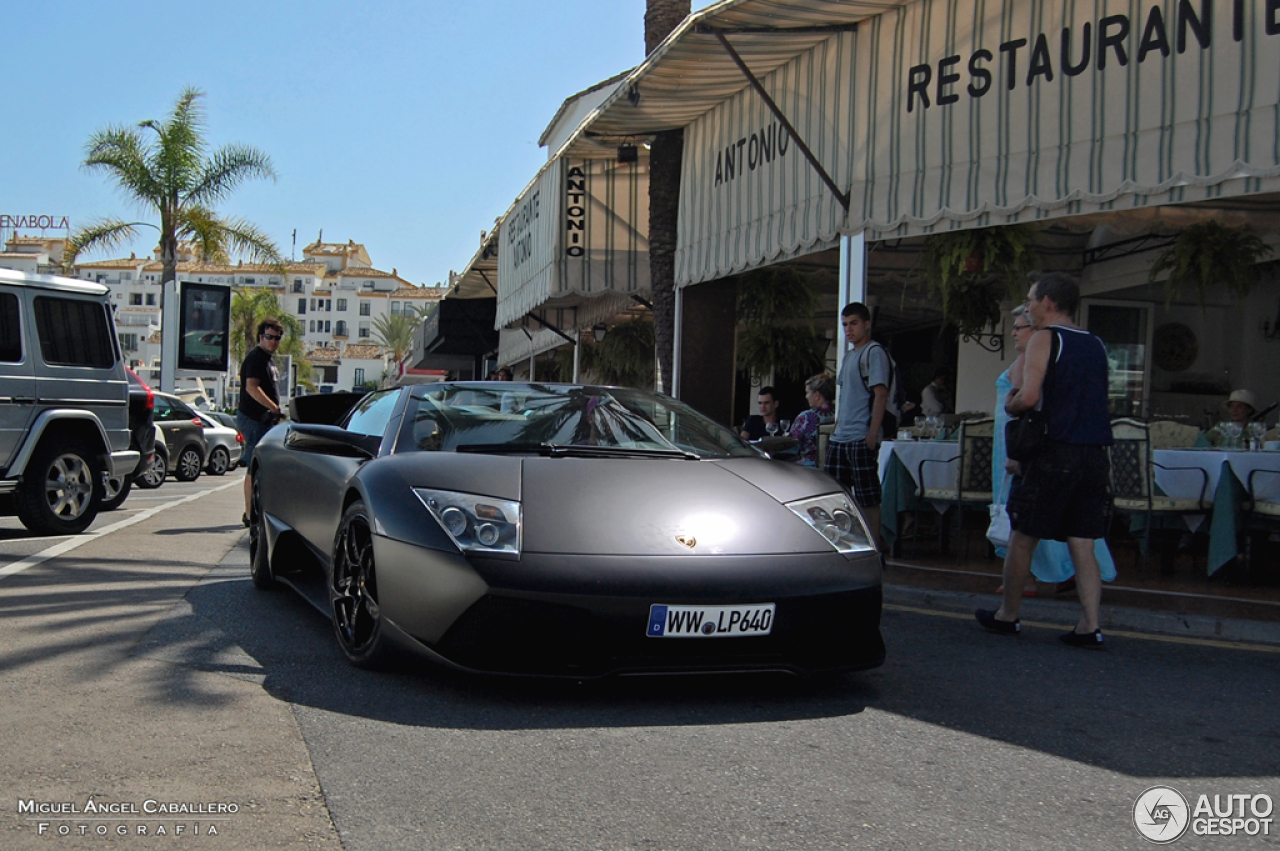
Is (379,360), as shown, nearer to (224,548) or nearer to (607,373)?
(607,373)

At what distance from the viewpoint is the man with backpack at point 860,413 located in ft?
25.0

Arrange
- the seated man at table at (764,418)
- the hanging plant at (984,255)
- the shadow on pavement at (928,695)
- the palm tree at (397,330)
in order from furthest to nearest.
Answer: the palm tree at (397,330), the seated man at table at (764,418), the hanging plant at (984,255), the shadow on pavement at (928,695)

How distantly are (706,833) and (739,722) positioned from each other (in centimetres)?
110

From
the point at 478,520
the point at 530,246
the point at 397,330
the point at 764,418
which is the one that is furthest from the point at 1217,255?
the point at 397,330

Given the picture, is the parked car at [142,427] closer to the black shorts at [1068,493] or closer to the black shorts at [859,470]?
the black shorts at [859,470]

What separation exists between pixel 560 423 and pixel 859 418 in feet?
10.1

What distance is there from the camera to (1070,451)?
221 inches

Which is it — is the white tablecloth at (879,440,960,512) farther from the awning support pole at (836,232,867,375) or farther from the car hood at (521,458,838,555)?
the car hood at (521,458,838,555)

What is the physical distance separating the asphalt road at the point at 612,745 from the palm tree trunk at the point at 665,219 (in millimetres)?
8158

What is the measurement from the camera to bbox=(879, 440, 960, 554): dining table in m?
8.69

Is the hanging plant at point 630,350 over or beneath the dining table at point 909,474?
over

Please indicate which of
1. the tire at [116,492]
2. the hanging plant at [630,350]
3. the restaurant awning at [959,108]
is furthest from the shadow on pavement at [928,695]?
the hanging plant at [630,350]

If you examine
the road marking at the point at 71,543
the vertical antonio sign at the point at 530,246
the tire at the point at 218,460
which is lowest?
the tire at the point at 218,460

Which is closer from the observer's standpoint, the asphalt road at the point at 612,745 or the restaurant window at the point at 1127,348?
the asphalt road at the point at 612,745
